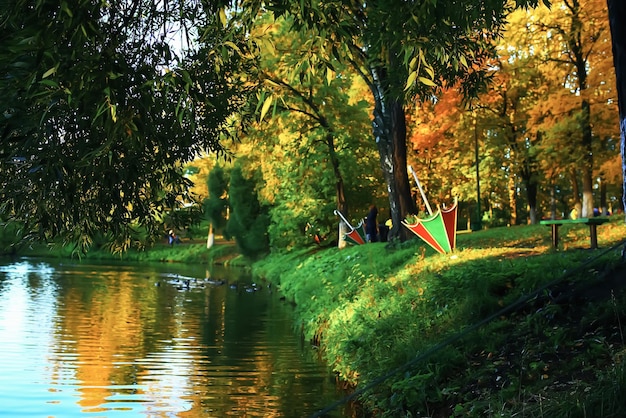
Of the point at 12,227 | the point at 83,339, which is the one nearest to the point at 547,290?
the point at 12,227

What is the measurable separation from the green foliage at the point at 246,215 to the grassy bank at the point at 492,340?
3294cm

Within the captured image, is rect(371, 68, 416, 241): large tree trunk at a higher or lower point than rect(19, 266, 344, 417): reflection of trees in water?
higher

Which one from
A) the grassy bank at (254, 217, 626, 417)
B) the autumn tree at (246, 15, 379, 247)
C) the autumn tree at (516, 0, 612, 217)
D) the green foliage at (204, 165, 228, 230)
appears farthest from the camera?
the green foliage at (204, 165, 228, 230)

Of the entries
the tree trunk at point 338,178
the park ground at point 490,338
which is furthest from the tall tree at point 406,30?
the tree trunk at point 338,178

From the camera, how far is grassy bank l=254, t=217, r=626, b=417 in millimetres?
6473

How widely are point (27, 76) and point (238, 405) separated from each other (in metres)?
7.65

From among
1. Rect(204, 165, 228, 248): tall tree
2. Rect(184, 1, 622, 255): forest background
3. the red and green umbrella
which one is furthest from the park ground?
Rect(204, 165, 228, 248): tall tree

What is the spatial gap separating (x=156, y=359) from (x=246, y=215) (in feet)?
107

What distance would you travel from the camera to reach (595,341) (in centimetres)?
737

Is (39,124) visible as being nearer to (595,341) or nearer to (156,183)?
(156,183)

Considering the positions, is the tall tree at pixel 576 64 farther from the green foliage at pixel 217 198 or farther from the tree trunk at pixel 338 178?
the green foliage at pixel 217 198

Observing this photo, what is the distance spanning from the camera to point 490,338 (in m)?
8.71

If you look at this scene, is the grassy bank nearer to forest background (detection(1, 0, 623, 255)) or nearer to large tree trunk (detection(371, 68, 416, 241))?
forest background (detection(1, 0, 623, 255))

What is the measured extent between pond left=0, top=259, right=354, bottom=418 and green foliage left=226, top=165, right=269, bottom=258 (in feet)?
60.3
